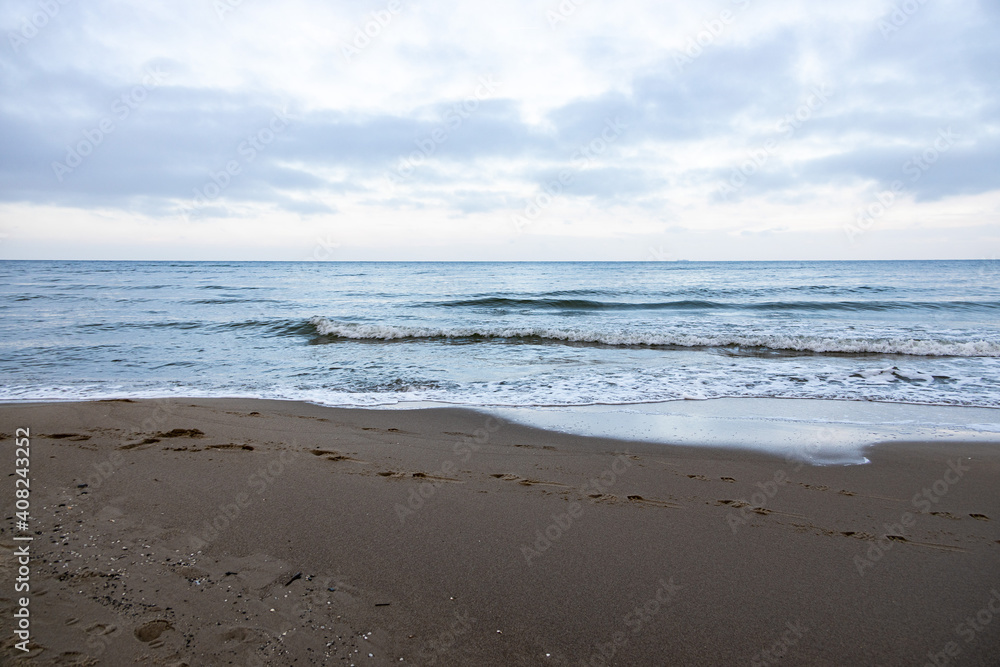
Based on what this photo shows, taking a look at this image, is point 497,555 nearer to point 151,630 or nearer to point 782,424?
point 151,630

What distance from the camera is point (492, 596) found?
9.89ft

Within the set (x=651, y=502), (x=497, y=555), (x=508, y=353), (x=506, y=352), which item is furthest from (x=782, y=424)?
(x=506, y=352)

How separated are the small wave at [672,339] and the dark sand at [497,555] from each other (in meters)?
8.50

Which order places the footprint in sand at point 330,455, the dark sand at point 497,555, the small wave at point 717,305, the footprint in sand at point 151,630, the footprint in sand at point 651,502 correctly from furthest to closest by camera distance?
the small wave at point 717,305 → the footprint in sand at point 330,455 → the footprint in sand at point 651,502 → the dark sand at point 497,555 → the footprint in sand at point 151,630

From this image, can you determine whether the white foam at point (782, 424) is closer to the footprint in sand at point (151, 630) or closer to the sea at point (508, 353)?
the sea at point (508, 353)

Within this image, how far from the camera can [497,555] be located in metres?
3.47

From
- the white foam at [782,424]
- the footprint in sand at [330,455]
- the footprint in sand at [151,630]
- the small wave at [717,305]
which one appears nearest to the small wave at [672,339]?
the white foam at [782,424]

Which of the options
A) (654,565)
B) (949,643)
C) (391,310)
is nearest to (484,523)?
(654,565)

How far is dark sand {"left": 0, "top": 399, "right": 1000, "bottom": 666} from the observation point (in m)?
2.61

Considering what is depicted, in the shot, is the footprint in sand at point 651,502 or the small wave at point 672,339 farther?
the small wave at point 672,339

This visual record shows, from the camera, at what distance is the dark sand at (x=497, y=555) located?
261cm

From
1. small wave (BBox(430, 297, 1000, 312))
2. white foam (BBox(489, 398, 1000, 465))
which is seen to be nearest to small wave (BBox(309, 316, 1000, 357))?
white foam (BBox(489, 398, 1000, 465))

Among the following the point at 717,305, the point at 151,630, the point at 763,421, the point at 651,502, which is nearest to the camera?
the point at 151,630

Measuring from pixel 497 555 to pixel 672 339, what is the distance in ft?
41.3
